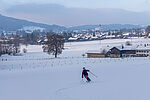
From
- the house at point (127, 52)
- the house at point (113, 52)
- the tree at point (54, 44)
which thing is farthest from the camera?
the house at point (113, 52)

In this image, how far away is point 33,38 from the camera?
5842 inches

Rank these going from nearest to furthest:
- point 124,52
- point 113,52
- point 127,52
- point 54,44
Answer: point 54,44 → point 113,52 → point 124,52 → point 127,52

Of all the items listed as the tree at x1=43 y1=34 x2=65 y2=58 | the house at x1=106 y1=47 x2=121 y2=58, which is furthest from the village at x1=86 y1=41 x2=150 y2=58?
the tree at x1=43 y1=34 x2=65 y2=58

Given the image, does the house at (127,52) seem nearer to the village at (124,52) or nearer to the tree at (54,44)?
the village at (124,52)

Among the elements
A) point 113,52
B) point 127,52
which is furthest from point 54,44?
point 127,52

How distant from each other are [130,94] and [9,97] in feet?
19.8

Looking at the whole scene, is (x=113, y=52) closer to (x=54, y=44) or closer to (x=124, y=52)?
(x=124, y=52)

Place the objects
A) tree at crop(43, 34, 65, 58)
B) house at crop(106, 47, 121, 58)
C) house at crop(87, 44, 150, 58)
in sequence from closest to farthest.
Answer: tree at crop(43, 34, 65, 58), house at crop(87, 44, 150, 58), house at crop(106, 47, 121, 58)

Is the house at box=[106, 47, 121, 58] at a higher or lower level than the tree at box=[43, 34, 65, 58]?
lower

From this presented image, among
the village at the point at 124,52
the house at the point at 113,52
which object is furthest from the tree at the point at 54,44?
the house at the point at 113,52

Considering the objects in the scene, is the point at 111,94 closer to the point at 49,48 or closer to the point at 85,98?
the point at 85,98

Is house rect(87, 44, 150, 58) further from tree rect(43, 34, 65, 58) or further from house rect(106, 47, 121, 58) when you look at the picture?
tree rect(43, 34, 65, 58)

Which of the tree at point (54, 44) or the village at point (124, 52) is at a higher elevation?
the tree at point (54, 44)

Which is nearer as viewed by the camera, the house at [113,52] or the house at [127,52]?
the house at [127,52]
